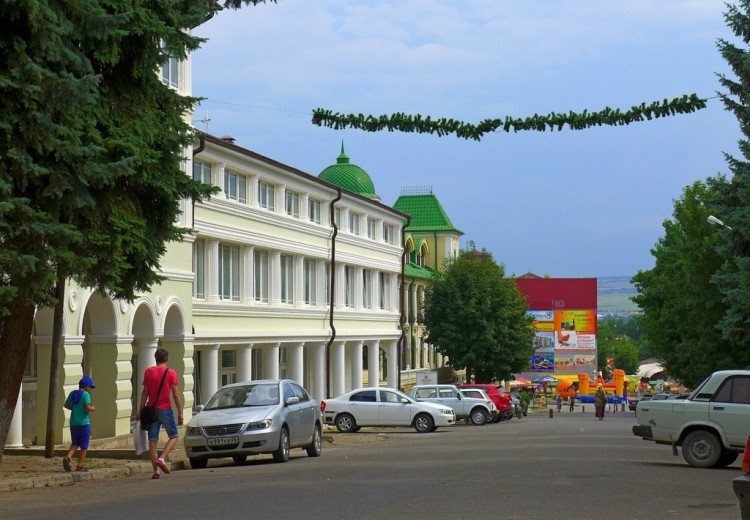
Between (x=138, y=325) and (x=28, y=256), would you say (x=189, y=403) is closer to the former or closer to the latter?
(x=138, y=325)

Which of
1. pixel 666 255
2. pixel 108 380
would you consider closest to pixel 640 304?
pixel 666 255

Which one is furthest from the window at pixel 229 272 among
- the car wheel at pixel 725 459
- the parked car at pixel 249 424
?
the car wheel at pixel 725 459

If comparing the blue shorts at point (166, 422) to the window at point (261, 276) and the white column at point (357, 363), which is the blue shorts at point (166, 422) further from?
the white column at point (357, 363)

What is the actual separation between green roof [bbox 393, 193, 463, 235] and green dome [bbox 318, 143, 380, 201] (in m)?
16.5

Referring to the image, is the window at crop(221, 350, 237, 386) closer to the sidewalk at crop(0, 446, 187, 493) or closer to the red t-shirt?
the sidewalk at crop(0, 446, 187, 493)

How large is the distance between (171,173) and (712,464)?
10.0 metres

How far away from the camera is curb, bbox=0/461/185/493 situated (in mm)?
17317

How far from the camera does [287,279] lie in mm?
49500

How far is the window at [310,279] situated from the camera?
171 feet

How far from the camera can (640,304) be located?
6700 cm

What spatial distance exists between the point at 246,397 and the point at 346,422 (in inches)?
669

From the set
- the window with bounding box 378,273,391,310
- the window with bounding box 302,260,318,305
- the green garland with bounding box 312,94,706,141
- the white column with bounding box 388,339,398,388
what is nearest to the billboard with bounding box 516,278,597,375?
the white column with bounding box 388,339,398,388

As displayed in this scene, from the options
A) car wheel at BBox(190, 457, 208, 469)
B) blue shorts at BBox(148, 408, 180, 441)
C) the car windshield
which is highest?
the car windshield

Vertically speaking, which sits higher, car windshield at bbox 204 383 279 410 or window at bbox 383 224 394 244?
window at bbox 383 224 394 244
